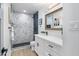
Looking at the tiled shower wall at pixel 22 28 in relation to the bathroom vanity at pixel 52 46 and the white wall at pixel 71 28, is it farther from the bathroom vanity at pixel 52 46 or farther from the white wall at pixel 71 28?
the white wall at pixel 71 28

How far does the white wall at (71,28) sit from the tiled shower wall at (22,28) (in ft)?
9.20

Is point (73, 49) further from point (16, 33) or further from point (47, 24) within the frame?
point (16, 33)

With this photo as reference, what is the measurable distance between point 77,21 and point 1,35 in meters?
1.20

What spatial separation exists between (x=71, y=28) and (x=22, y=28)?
3176mm

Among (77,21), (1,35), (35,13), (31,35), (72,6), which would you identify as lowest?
(31,35)

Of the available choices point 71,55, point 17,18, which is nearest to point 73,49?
point 71,55

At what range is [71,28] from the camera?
0.94 m

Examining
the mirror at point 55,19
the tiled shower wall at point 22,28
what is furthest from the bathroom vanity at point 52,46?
the tiled shower wall at point 22,28

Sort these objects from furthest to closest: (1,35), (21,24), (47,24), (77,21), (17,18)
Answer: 1. (21,24)
2. (17,18)
3. (47,24)
4. (1,35)
5. (77,21)

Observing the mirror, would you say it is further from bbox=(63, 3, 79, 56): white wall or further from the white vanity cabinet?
bbox=(63, 3, 79, 56): white wall

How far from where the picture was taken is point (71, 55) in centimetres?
97

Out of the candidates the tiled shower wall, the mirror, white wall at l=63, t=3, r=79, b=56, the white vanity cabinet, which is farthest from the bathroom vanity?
the tiled shower wall

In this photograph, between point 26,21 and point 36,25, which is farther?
point 36,25

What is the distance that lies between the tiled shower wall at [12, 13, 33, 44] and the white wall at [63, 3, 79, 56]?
2805mm
